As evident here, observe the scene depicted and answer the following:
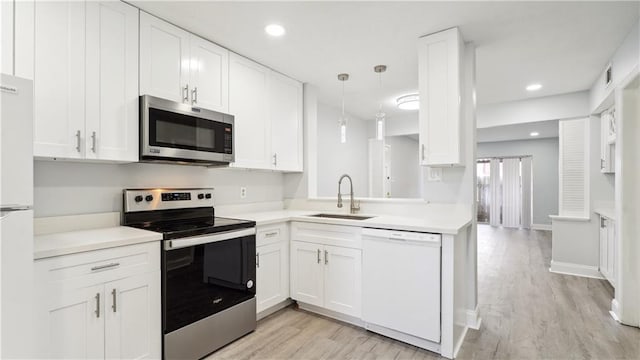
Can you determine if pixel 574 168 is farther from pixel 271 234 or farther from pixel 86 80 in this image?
pixel 86 80

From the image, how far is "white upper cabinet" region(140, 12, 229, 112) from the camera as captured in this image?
2.19 m

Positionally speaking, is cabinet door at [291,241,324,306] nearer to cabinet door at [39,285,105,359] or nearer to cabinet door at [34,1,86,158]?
cabinet door at [39,285,105,359]

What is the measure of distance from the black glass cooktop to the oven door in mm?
39

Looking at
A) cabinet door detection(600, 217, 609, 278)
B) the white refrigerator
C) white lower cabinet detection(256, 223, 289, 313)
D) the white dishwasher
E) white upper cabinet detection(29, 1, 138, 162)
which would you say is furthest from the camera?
cabinet door detection(600, 217, 609, 278)

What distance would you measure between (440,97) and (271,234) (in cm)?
186

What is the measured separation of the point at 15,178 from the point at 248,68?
6.79ft

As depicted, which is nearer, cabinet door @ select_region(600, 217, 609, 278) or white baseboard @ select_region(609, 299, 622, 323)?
white baseboard @ select_region(609, 299, 622, 323)

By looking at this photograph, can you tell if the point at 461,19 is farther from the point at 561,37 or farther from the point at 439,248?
the point at 439,248

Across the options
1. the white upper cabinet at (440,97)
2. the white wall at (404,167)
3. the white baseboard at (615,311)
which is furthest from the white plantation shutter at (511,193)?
the white upper cabinet at (440,97)

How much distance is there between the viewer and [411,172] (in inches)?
302

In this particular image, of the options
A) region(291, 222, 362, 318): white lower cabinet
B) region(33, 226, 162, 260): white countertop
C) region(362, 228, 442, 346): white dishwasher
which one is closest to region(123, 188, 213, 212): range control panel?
region(33, 226, 162, 260): white countertop

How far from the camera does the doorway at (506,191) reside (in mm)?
7984

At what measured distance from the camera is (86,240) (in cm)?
167

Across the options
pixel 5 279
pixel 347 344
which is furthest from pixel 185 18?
pixel 347 344
